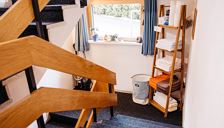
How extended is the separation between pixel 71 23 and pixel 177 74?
2.22 meters

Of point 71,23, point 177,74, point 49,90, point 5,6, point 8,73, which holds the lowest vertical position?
point 177,74

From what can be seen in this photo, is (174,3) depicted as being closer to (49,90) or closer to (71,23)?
(71,23)

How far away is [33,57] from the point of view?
881 millimetres

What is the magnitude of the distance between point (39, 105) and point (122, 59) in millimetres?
2675

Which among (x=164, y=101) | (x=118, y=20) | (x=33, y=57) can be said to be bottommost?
(x=164, y=101)

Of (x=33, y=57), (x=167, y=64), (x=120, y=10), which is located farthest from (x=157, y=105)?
(x=33, y=57)

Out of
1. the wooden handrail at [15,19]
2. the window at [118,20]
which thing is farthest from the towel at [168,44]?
the wooden handrail at [15,19]

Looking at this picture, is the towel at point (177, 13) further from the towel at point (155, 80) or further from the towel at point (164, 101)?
the towel at point (164, 101)

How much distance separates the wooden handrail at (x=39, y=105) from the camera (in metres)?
0.82

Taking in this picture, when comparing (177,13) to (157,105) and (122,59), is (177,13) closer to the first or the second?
(122,59)

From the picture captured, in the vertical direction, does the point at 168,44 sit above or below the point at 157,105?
above

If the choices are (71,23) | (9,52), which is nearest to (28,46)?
(9,52)

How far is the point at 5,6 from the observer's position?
155 centimetres

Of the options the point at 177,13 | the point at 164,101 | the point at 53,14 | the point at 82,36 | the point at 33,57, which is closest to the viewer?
the point at 33,57
